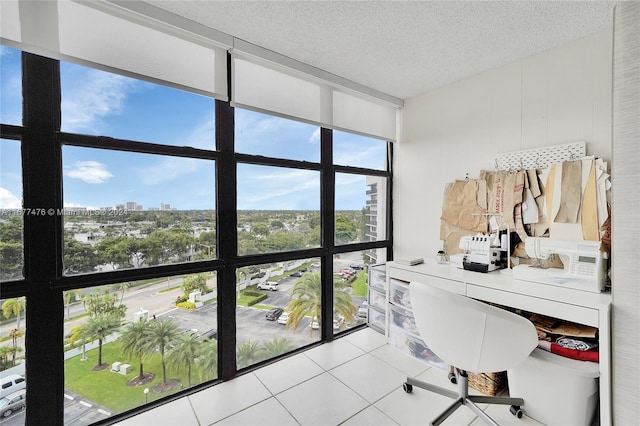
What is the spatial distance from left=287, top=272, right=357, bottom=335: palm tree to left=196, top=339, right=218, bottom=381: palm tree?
66cm

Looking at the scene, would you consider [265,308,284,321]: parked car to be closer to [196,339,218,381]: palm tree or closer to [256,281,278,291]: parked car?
[256,281,278,291]: parked car

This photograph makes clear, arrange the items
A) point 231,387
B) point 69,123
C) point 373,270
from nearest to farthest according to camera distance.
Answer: point 69,123 < point 231,387 < point 373,270

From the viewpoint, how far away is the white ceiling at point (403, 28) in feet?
5.14

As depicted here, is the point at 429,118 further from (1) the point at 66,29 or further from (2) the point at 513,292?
(1) the point at 66,29

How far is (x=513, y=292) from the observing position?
1.66m

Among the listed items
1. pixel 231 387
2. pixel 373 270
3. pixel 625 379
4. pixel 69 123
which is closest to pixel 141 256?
pixel 69 123

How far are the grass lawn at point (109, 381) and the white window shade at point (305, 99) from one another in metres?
1.90

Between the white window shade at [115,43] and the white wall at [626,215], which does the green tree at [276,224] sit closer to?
the white window shade at [115,43]

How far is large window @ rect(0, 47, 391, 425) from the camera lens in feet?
4.54

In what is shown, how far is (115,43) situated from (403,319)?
2930 millimetres

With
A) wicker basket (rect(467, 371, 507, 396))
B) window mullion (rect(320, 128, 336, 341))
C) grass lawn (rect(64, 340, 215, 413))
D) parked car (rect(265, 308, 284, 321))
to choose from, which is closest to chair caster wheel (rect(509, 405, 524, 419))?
wicker basket (rect(467, 371, 507, 396))

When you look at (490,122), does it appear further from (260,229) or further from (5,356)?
(5,356)

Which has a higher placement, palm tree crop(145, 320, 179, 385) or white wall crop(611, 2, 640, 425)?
white wall crop(611, 2, 640, 425)

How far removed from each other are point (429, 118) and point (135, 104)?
8.61ft
